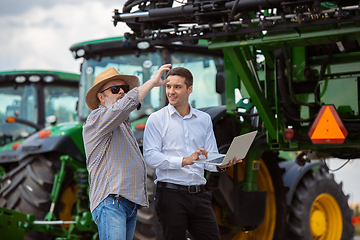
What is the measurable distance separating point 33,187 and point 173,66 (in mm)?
2137

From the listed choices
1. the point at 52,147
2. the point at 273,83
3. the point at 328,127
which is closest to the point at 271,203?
the point at 273,83

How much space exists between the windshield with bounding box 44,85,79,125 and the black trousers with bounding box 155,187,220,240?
632 centimetres

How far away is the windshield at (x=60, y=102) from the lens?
31.8 ft

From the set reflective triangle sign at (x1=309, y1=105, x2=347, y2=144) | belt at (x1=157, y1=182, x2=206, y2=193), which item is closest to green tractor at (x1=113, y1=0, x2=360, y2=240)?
reflective triangle sign at (x1=309, y1=105, x2=347, y2=144)

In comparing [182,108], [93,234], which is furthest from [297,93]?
[93,234]

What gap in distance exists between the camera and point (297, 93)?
5.02 m

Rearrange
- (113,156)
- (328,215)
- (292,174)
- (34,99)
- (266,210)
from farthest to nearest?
(34,99), (328,215), (292,174), (266,210), (113,156)

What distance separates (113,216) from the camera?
3.25 meters

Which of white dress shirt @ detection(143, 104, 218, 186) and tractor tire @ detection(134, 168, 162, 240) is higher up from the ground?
white dress shirt @ detection(143, 104, 218, 186)

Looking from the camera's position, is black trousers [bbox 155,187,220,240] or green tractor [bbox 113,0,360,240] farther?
green tractor [bbox 113,0,360,240]

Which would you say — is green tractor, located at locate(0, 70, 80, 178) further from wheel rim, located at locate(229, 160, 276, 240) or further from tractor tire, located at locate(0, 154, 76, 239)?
wheel rim, located at locate(229, 160, 276, 240)

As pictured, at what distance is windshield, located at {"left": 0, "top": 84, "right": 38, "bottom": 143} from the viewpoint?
31.7 feet

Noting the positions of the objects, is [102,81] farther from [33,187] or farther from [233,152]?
[33,187]

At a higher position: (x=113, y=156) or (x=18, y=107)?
(x=18, y=107)
